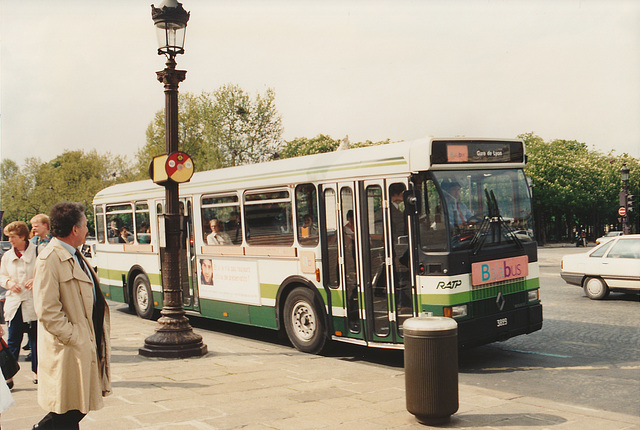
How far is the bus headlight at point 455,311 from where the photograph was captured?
8.29 metres

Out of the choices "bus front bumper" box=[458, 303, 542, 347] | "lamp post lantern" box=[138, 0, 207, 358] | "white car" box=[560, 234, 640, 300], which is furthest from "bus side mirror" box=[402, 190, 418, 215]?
"white car" box=[560, 234, 640, 300]

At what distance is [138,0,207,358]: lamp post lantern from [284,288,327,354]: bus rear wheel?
1469 mm

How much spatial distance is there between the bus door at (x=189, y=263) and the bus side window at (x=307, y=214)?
3.30 metres

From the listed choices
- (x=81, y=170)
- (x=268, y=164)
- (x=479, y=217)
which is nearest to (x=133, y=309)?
(x=268, y=164)

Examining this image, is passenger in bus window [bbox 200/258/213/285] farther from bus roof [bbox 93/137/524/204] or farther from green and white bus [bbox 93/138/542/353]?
bus roof [bbox 93/137/524/204]

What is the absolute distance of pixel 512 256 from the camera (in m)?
9.18

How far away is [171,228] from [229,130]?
130 ft

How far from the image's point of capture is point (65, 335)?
4.42 m

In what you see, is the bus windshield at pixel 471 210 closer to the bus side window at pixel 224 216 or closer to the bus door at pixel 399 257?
the bus door at pixel 399 257

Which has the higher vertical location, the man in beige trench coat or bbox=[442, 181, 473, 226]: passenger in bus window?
bbox=[442, 181, 473, 226]: passenger in bus window

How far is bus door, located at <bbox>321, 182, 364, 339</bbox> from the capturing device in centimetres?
938

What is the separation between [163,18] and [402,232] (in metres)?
4.53

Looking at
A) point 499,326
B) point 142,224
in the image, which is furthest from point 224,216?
point 499,326

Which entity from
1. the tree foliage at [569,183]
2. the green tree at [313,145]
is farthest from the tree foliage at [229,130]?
the tree foliage at [569,183]
